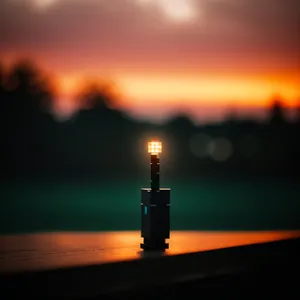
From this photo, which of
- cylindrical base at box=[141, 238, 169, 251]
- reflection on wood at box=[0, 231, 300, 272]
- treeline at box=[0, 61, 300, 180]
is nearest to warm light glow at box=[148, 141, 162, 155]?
cylindrical base at box=[141, 238, 169, 251]

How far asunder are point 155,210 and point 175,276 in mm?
2484

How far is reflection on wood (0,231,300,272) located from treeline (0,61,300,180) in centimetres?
6067

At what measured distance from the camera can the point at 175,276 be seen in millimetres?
13141

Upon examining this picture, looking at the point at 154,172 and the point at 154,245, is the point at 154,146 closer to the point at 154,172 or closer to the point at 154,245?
the point at 154,172

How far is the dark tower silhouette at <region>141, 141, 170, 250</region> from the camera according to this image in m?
15.5

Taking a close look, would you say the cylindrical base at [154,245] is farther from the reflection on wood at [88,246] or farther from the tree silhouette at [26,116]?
the tree silhouette at [26,116]

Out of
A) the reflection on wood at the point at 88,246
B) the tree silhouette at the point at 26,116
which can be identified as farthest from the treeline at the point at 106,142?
the reflection on wood at the point at 88,246

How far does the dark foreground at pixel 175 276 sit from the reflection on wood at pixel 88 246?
0.64 meters

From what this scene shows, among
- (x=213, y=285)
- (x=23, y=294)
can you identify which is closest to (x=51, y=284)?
(x=23, y=294)

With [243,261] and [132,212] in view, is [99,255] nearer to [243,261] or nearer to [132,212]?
[243,261]

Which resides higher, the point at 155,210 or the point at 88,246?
the point at 155,210

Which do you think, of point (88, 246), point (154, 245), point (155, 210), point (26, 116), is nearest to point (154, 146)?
point (155, 210)

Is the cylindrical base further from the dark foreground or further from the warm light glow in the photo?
the warm light glow

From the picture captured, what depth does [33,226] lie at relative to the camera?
23938 mm
